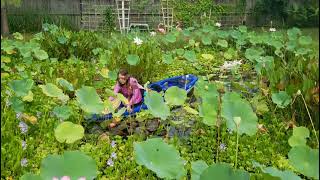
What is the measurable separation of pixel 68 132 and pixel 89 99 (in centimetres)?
34

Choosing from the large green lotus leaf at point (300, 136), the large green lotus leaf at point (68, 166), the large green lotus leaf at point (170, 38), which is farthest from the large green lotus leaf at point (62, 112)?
the large green lotus leaf at point (170, 38)

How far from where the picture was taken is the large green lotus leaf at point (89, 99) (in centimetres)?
203

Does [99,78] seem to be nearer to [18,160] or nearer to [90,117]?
[90,117]

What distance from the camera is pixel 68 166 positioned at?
1.14 metres

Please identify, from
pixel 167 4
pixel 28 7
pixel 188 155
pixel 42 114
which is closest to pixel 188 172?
pixel 188 155

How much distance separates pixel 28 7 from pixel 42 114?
18.1 feet

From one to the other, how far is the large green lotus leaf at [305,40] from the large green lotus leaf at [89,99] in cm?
158

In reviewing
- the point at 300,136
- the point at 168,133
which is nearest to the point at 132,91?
the point at 168,133

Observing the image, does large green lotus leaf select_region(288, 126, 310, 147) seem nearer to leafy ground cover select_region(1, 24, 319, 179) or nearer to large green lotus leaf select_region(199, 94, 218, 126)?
leafy ground cover select_region(1, 24, 319, 179)

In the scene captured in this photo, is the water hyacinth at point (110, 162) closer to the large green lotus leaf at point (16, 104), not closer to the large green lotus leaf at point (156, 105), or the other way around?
the large green lotus leaf at point (156, 105)

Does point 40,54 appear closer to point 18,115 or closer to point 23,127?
point 18,115

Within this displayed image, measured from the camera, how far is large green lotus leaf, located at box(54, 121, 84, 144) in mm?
1724

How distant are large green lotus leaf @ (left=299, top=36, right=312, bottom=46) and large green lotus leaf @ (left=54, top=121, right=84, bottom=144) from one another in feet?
4.26

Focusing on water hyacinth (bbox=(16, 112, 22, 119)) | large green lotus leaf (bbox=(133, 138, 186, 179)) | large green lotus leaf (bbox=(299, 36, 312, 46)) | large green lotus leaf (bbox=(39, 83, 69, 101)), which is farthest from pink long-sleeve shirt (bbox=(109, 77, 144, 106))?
large green lotus leaf (bbox=(299, 36, 312, 46))
